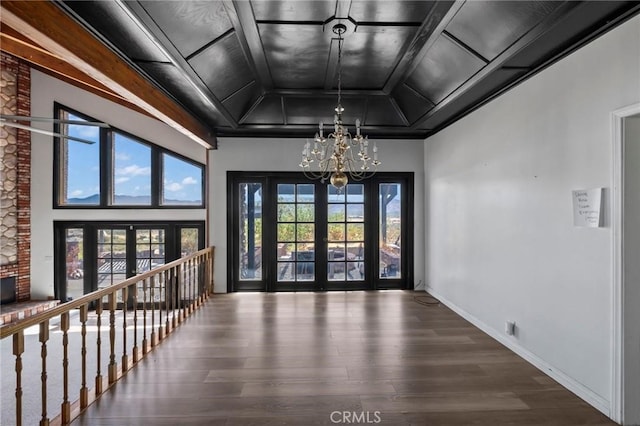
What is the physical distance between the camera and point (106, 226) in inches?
220

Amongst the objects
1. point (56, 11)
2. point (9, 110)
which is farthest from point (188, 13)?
point (9, 110)

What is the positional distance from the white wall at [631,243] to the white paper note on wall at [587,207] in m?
0.15

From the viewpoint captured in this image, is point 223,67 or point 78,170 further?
point 78,170

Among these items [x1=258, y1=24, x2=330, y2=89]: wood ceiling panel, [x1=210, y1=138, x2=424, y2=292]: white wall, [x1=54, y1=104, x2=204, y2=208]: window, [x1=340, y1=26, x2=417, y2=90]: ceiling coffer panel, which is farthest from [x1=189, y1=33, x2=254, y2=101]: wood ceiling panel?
[x1=54, y1=104, x2=204, y2=208]: window

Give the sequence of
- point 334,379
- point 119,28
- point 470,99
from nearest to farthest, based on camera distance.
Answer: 1. point 119,28
2. point 334,379
3. point 470,99

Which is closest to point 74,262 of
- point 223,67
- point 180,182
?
point 180,182

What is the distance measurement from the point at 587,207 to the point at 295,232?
13.3 ft

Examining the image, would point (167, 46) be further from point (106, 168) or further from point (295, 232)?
point (106, 168)

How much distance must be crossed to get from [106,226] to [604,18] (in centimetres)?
A: 696

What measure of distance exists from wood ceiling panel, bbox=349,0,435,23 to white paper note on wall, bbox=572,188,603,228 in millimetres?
1867

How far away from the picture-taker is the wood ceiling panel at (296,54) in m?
2.85

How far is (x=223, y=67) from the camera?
10.5 ft

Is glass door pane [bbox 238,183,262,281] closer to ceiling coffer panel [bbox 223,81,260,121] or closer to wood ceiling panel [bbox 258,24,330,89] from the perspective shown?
ceiling coffer panel [bbox 223,81,260,121]

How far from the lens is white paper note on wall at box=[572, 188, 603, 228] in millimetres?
2227
